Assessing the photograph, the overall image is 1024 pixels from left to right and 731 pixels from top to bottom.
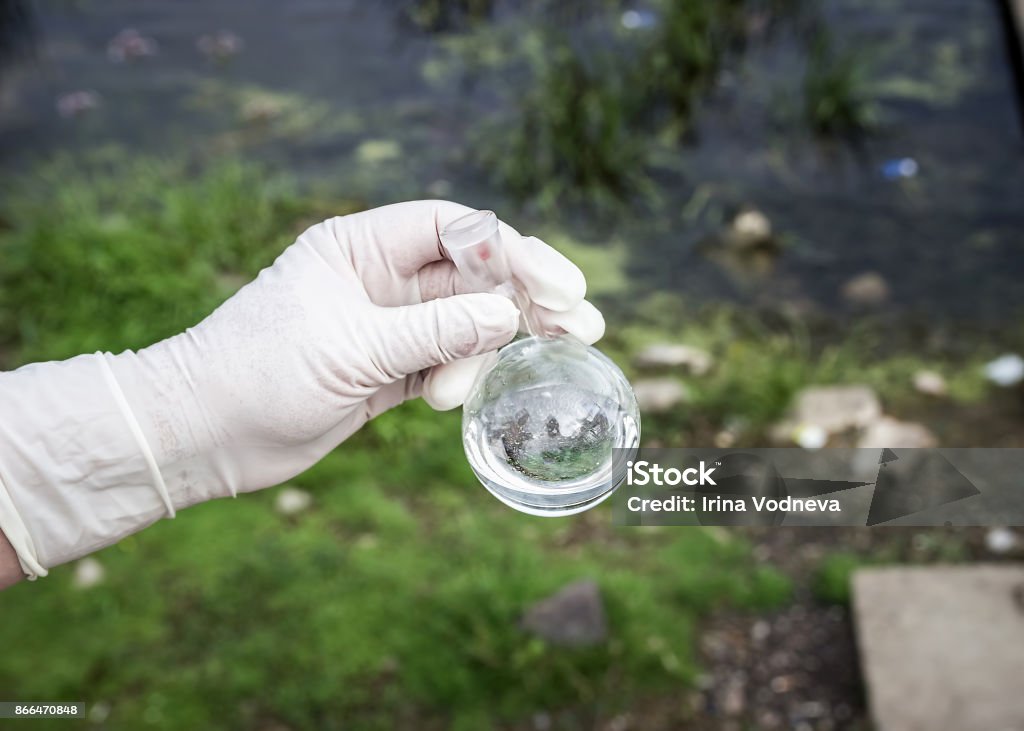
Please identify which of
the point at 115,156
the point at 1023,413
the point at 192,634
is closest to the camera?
the point at 192,634

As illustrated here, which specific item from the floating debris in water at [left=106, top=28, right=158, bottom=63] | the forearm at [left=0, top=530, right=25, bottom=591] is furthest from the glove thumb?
the floating debris in water at [left=106, top=28, right=158, bottom=63]

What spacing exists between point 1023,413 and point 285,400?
279 cm

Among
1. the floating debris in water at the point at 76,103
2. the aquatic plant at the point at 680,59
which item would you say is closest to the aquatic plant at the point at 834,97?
the aquatic plant at the point at 680,59

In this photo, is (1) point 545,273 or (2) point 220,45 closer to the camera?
(1) point 545,273

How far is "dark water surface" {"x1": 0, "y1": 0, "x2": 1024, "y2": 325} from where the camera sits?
4059 mm

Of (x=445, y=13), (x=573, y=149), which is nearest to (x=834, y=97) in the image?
(x=573, y=149)

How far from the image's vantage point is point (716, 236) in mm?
4188

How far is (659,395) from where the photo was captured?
141 inches

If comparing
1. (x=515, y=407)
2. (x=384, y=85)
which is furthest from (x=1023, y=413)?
(x=384, y=85)

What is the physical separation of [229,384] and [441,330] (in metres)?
0.45

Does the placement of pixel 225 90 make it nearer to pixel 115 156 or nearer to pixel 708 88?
pixel 115 156

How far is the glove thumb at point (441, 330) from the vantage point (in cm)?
186

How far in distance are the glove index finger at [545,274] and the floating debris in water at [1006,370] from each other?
2373 millimetres

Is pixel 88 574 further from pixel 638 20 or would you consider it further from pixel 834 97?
pixel 834 97
